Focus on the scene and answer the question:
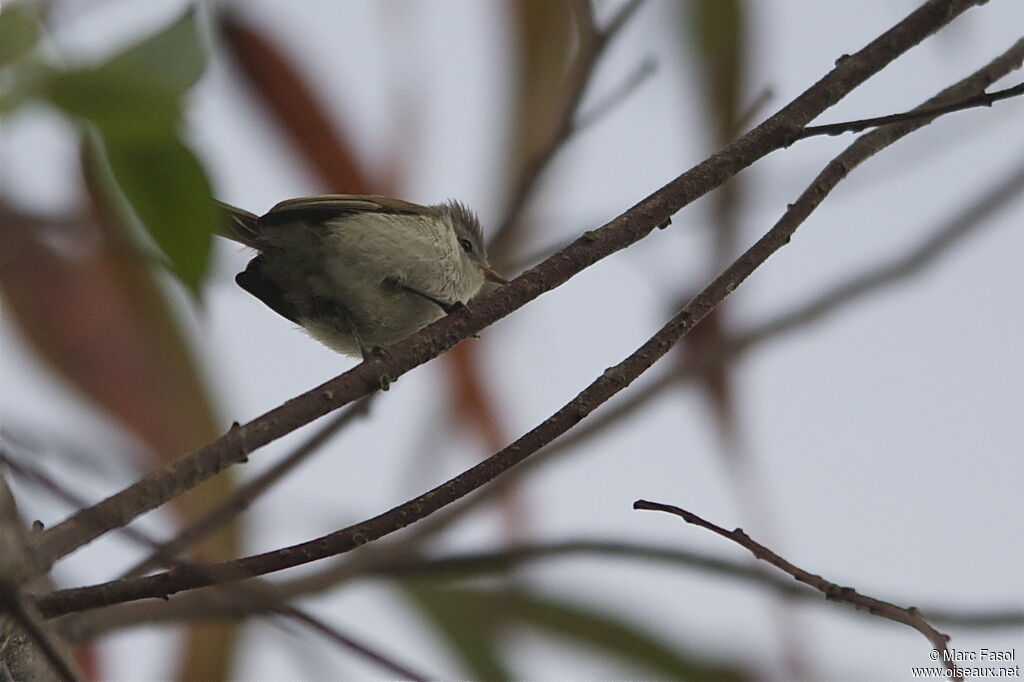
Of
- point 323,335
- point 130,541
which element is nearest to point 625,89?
point 323,335

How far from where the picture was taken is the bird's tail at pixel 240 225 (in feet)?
8.92

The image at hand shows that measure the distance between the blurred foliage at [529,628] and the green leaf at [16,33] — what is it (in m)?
1.80

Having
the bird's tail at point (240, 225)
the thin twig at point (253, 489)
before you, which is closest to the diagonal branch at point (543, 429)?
the thin twig at point (253, 489)

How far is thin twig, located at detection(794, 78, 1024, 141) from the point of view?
1.50 m

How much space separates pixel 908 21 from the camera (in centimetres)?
173

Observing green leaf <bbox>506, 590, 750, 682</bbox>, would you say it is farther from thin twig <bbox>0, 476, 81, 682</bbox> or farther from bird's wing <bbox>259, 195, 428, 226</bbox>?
thin twig <bbox>0, 476, 81, 682</bbox>

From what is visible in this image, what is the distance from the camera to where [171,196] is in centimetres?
108

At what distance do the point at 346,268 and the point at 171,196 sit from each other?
1704 mm

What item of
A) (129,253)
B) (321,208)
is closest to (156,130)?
(129,253)

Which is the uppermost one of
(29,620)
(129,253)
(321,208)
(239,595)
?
(321,208)

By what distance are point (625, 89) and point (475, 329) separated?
1.08 metres

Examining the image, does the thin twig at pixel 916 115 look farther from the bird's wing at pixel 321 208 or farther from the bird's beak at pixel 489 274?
the bird's beak at pixel 489 274

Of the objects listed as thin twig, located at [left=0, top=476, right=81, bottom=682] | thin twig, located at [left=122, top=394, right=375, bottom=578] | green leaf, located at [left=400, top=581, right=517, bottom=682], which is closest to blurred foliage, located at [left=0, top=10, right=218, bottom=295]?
thin twig, located at [left=0, top=476, right=81, bottom=682]

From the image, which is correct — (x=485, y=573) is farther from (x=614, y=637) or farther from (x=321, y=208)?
(x=321, y=208)
